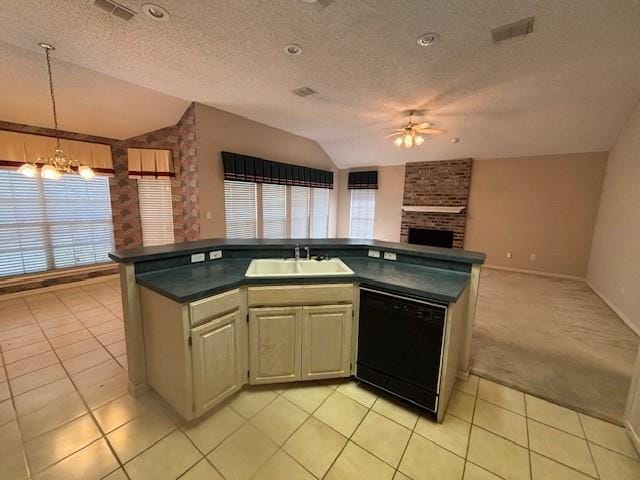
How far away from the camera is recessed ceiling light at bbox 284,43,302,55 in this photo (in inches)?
95.7

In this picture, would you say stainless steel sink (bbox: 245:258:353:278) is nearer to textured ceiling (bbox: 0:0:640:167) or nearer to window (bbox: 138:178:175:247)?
textured ceiling (bbox: 0:0:640:167)

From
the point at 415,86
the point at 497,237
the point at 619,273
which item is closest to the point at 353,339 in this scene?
the point at 415,86

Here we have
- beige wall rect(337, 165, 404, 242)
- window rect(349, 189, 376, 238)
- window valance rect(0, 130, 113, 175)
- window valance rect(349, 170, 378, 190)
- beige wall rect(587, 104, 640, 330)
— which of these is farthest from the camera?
window rect(349, 189, 376, 238)

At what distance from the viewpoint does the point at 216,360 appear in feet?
5.79

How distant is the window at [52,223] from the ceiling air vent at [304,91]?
376cm

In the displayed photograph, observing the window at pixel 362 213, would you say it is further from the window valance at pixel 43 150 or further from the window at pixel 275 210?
the window valance at pixel 43 150

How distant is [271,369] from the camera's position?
200 cm

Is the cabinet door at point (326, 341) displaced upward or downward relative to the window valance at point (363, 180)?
downward

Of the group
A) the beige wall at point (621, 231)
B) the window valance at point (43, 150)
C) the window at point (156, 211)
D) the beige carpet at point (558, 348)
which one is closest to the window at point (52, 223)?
the window valance at point (43, 150)

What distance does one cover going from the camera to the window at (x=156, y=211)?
4762mm

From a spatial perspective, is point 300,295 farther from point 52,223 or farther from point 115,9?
point 52,223

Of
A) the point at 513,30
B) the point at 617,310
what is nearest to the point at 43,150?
the point at 513,30

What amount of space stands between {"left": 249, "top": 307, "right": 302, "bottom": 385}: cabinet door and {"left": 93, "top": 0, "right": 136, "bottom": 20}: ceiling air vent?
99.8 inches

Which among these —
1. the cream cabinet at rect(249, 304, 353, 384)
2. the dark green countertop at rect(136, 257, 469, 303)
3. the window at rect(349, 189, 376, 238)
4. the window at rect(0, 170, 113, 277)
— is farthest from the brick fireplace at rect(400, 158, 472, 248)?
the window at rect(0, 170, 113, 277)
